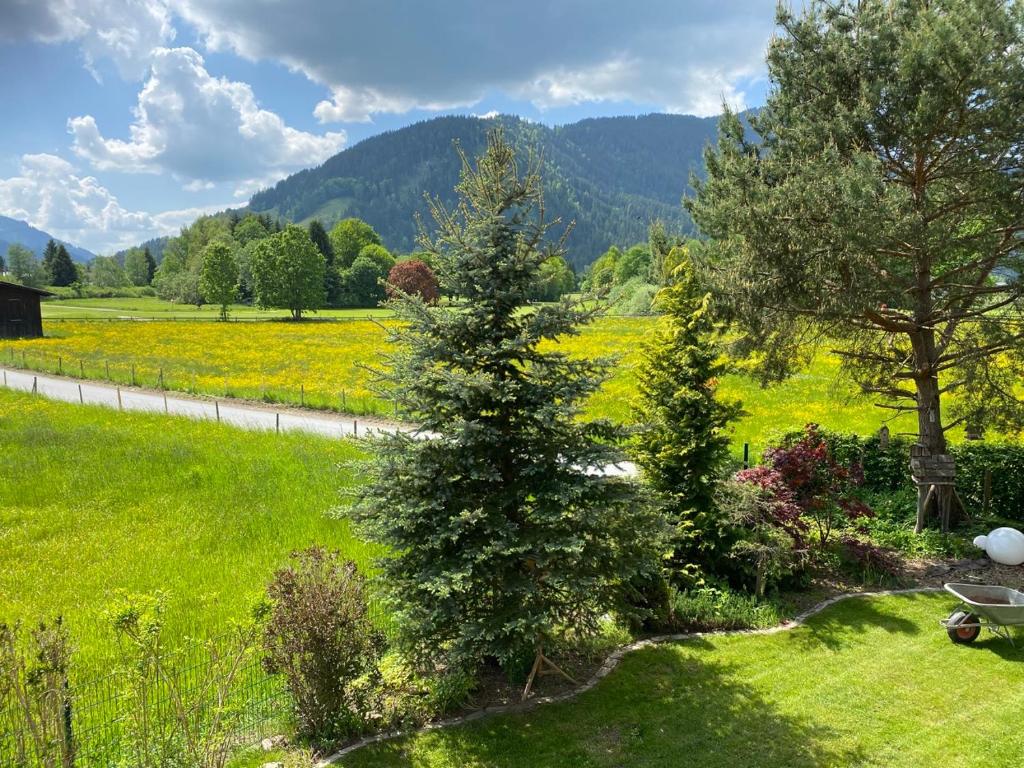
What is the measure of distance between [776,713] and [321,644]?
5.27 m

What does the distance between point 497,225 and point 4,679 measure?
20.1 ft

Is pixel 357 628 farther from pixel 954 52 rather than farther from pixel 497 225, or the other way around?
pixel 954 52

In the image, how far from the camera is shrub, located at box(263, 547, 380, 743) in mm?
6512

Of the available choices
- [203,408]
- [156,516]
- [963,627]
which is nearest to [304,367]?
[203,408]

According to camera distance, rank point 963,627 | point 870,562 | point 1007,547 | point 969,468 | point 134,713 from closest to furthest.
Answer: point 134,713
point 963,627
point 1007,547
point 870,562
point 969,468

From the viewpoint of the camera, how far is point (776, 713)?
723cm

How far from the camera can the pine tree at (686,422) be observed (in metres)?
10.2

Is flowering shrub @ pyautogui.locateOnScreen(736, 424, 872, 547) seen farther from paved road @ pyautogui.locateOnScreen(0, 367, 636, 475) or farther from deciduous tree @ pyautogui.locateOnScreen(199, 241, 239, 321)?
deciduous tree @ pyautogui.locateOnScreen(199, 241, 239, 321)

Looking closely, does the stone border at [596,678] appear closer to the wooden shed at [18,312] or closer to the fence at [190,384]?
the fence at [190,384]

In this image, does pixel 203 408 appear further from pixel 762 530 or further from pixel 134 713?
pixel 762 530

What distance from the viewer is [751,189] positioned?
1173 centimetres


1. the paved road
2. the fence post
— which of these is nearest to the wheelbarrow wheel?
the fence post

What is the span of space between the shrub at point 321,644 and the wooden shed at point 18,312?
172ft

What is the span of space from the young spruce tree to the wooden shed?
52.5 meters
